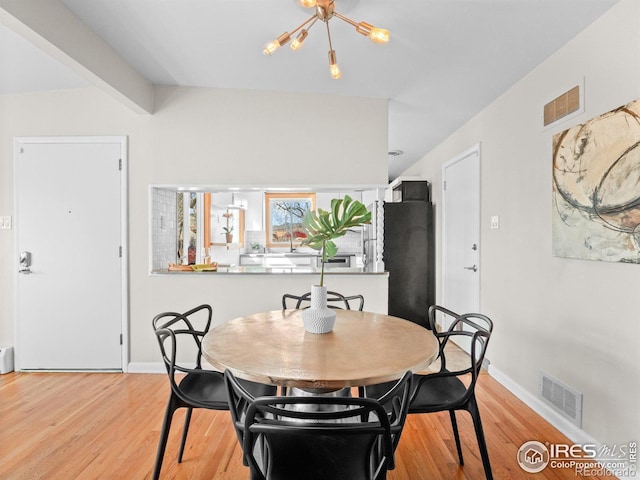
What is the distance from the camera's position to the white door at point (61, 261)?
10.8 feet

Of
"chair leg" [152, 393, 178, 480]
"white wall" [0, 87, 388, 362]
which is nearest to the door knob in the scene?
"white wall" [0, 87, 388, 362]

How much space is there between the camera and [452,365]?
352 centimetres

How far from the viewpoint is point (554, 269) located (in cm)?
241

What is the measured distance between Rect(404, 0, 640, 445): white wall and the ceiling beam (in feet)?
9.88

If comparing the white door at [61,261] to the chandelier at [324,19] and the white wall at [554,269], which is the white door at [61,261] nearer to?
the chandelier at [324,19]

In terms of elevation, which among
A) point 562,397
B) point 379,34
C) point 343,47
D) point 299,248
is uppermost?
point 343,47

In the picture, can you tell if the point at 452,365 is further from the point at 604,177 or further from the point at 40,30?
the point at 40,30

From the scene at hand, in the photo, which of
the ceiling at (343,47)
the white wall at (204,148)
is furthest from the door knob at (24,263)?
the ceiling at (343,47)

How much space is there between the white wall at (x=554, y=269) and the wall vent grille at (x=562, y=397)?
4cm

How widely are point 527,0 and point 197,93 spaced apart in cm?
260

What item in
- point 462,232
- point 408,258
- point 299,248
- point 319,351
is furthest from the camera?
point 299,248

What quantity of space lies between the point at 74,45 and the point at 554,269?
3.34m

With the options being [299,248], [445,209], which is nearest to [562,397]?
[445,209]

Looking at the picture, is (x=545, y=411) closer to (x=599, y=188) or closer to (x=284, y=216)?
(x=599, y=188)
